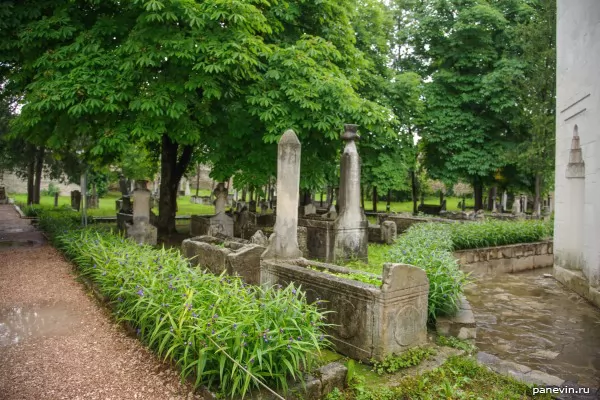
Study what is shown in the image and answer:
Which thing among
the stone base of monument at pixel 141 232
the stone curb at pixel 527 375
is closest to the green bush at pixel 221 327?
the stone curb at pixel 527 375

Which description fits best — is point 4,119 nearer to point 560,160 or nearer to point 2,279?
point 2,279

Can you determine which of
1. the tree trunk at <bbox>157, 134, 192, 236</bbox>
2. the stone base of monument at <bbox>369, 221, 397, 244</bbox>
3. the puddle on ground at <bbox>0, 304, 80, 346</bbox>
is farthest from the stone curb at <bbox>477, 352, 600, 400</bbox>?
the tree trunk at <bbox>157, 134, 192, 236</bbox>

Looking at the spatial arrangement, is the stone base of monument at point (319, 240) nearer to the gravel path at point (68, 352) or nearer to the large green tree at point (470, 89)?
the gravel path at point (68, 352)

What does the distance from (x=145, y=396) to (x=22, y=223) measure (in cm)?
1907

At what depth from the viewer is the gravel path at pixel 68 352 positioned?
3.92m

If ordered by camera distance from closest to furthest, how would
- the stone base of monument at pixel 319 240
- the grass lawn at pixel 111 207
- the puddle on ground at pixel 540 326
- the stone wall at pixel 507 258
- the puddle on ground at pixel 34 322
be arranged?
the puddle on ground at pixel 34 322, the puddle on ground at pixel 540 326, the stone base of monument at pixel 319 240, the stone wall at pixel 507 258, the grass lawn at pixel 111 207

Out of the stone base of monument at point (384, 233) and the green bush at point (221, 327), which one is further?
the stone base of monument at point (384, 233)

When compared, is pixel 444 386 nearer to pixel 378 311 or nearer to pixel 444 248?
pixel 378 311

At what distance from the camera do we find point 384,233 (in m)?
14.1

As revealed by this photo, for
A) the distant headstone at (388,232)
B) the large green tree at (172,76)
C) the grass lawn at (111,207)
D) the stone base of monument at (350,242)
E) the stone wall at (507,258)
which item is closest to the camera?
the large green tree at (172,76)

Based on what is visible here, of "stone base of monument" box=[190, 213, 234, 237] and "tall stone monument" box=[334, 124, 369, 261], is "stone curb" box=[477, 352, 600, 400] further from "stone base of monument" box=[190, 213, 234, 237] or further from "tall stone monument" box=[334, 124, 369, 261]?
"stone base of monument" box=[190, 213, 234, 237]

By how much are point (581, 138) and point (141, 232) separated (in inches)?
486

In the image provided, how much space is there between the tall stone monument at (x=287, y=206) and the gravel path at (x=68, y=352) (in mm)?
2921

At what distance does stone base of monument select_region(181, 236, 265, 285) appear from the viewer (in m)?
7.77
